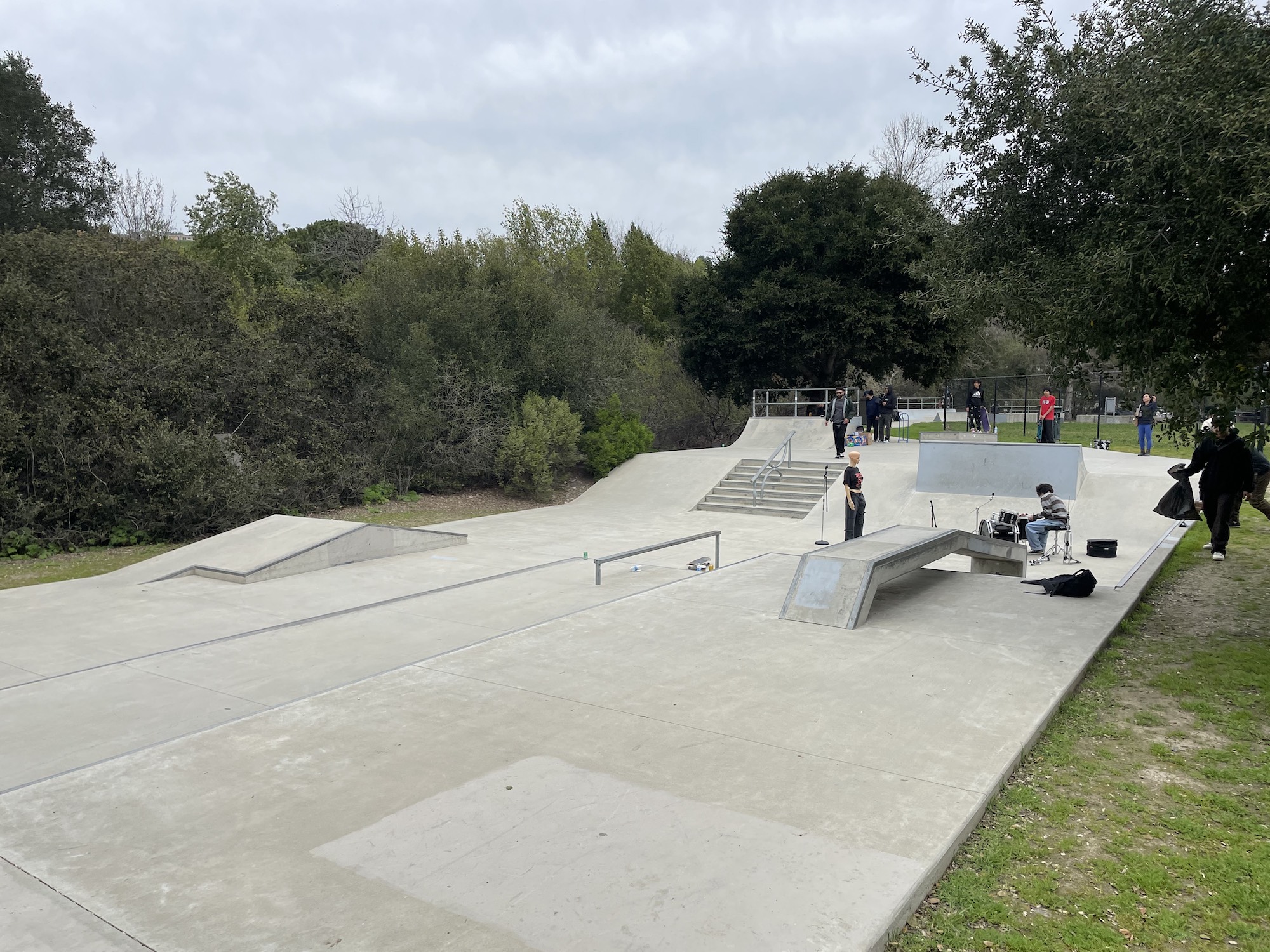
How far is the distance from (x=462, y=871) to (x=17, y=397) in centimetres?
1382

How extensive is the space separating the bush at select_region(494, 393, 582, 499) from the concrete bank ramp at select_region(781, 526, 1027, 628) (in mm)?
11888

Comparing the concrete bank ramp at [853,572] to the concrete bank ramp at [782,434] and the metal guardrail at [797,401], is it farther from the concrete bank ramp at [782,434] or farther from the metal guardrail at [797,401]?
the metal guardrail at [797,401]

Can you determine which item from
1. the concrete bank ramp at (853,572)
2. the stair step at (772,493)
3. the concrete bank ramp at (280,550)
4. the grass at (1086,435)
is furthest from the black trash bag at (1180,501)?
the grass at (1086,435)

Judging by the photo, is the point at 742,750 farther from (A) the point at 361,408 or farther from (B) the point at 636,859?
(A) the point at 361,408

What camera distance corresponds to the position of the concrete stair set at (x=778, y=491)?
17688 millimetres

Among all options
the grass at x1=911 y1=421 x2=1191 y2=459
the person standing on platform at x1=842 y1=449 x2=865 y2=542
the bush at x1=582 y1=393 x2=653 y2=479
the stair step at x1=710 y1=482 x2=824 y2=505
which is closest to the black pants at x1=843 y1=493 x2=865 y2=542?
the person standing on platform at x1=842 y1=449 x2=865 y2=542

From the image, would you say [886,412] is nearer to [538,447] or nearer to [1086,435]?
[1086,435]

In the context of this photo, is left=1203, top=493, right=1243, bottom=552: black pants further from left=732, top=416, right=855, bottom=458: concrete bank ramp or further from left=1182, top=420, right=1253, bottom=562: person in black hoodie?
left=732, top=416, right=855, bottom=458: concrete bank ramp

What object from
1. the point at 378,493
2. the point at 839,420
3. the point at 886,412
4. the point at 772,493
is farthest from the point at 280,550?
the point at 886,412

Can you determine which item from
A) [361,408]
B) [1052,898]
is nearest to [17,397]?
[361,408]

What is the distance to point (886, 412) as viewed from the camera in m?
24.1

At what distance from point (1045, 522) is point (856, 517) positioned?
258cm

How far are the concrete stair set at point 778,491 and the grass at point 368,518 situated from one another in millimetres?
4174

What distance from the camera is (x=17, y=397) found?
1316cm
